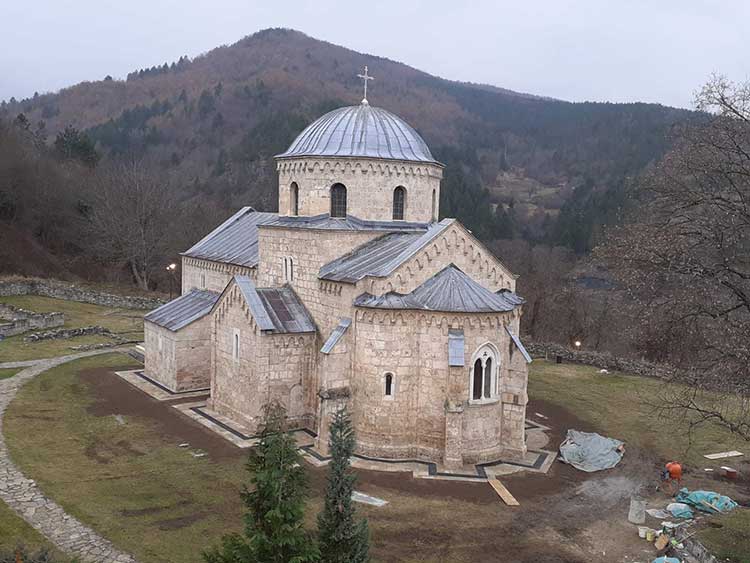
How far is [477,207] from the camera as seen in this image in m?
80.1

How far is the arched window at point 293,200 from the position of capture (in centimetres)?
2348

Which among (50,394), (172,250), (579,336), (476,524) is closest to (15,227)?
(172,250)

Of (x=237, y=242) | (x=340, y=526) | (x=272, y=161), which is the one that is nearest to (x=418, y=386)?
(x=340, y=526)

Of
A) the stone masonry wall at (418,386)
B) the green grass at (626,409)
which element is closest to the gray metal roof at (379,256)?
the stone masonry wall at (418,386)

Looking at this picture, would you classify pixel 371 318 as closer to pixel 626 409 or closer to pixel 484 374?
pixel 484 374

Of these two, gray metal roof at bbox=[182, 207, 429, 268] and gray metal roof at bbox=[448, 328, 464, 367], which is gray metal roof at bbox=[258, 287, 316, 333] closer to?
gray metal roof at bbox=[182, 207, 429, 268]

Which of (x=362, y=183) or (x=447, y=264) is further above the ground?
(x=362, y=183)

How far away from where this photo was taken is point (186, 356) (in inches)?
1028

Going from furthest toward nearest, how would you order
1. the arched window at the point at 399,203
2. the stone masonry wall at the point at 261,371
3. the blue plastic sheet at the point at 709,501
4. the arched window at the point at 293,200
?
the arched window at the point at 293,200
the arched window at the point at 399,203
the stone masonry wall at the point at 261,371
the blue plastic sheet at the point at 709,501

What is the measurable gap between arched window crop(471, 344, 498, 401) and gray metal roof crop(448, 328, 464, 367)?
2.38 feet

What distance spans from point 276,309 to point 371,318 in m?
4.25

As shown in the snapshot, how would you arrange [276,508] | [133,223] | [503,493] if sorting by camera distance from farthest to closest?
[133,223], [503,493], [276,508]

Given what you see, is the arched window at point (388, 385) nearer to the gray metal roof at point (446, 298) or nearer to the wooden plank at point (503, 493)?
the gray metal roof at point (446, 298)

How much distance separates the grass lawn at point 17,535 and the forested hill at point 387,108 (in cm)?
5838
